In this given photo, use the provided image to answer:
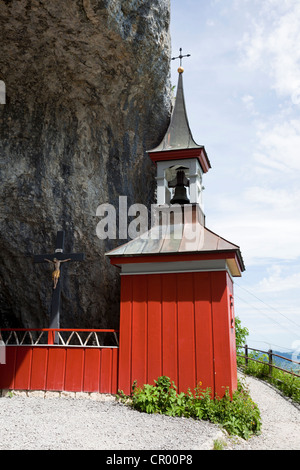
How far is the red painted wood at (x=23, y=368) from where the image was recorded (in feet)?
30.6

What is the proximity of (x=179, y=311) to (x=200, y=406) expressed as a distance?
2.06m

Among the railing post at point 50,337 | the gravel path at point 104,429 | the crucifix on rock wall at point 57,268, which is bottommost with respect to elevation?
the gravel path at point 104,429

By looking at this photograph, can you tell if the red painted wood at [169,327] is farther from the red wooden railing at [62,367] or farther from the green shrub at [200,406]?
the red wooden railing at [62,367]

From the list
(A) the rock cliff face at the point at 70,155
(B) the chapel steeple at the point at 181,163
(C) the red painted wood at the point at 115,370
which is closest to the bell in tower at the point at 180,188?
(B) the chapel steeple at the point at 181,163

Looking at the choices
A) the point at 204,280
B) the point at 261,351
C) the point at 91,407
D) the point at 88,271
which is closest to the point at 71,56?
the point at 88,271

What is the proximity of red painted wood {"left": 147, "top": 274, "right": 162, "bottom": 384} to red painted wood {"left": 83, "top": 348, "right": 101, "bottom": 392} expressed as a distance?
1244mm

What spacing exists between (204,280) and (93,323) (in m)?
5.31

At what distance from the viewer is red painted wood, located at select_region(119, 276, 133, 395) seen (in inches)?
349

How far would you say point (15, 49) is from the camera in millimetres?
11055

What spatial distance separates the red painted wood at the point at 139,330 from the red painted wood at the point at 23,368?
263 centimetres

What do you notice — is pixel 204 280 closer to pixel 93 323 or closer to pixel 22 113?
pixel 93 323

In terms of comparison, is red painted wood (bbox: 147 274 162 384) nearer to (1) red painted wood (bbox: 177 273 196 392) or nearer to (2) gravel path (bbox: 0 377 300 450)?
(1) red painted wood (bbox: 177 273 196 392)

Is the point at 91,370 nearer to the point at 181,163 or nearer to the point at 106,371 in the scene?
the point at 106,371

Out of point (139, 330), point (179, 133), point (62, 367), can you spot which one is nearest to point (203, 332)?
point (139, 330)
